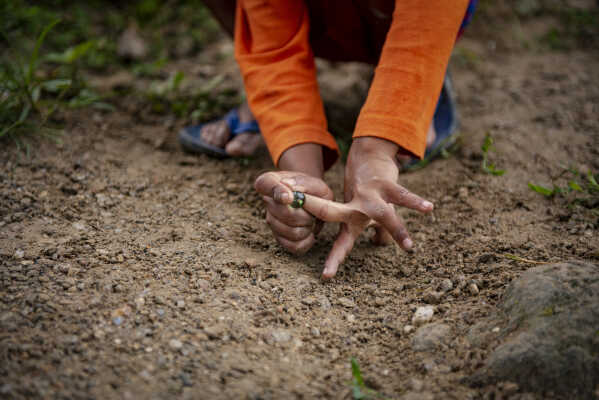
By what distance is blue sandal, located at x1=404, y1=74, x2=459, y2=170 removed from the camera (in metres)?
2.00

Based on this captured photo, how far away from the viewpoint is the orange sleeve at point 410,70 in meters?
1.38

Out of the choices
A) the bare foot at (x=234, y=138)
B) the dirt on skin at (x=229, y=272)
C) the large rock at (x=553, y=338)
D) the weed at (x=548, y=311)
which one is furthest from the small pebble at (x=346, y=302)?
the bare foot at (x=234, y=138)

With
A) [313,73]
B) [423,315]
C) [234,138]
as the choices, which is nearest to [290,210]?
[423,315]

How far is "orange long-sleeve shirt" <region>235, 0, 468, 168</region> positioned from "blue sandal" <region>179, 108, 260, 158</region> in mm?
382

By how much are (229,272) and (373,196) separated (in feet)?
1.59

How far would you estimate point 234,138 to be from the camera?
207 centimetres

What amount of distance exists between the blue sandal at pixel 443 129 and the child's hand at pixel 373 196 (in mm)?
588

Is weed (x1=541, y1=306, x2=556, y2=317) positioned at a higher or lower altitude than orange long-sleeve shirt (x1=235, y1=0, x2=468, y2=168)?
lower

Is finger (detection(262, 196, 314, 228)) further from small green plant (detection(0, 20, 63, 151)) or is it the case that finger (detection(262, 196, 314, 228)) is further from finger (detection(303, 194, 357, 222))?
small green plant (detection(0, 20, 63, 151))

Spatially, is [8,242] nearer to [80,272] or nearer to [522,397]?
[80,272]

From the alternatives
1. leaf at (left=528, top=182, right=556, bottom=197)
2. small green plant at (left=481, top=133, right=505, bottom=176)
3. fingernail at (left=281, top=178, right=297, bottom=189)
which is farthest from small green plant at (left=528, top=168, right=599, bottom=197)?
fingernail at (left=281, top=178, right=297, bottom=189)

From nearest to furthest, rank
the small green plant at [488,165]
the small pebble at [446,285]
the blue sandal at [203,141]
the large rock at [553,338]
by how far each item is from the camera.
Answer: the large rock at [553,338] → the small pebble at [446,285] → the small green plant at [488,165] → the blue sandal at [203,141]

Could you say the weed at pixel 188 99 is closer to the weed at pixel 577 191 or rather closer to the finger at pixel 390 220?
the finger at pixel 390 220

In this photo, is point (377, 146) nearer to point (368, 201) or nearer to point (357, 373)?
point (368, 201)
